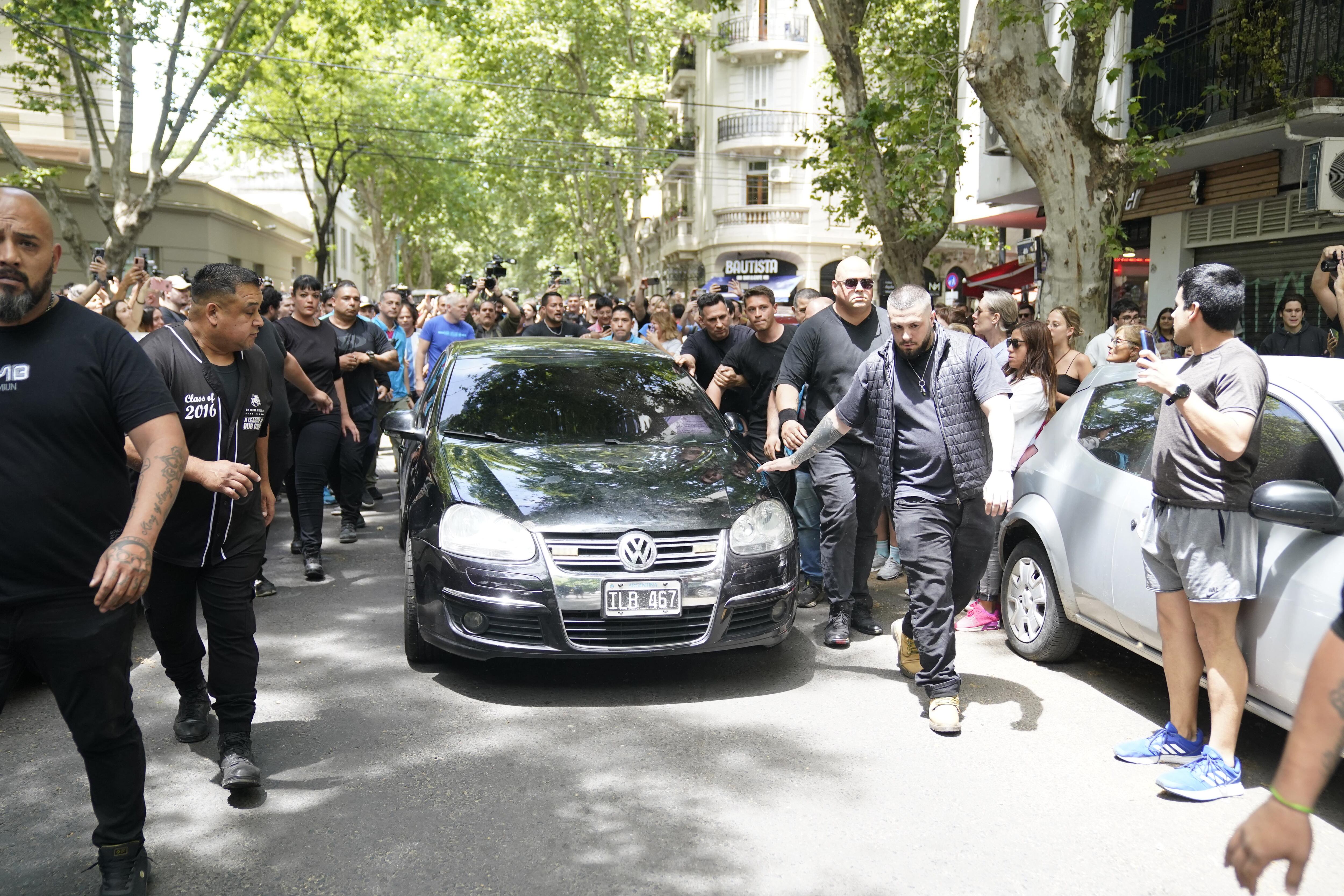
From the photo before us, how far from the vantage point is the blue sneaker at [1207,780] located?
4.00 meters

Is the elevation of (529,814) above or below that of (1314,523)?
below

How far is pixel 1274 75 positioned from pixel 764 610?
10236mm

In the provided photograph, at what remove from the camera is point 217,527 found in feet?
13.6

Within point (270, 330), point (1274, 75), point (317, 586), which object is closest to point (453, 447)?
point (270, 330)

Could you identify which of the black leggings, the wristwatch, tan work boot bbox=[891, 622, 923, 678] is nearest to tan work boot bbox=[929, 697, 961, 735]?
tan work boot bbox=[891, 622, 923, 678]

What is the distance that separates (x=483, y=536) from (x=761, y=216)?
39.0m

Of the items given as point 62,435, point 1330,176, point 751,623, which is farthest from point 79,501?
point 1330,176

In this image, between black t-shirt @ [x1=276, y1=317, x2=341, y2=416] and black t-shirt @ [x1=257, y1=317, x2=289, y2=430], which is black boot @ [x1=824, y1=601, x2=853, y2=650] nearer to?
black t-shirt @ [x1=257, y1=317, x2=289, y2=430]

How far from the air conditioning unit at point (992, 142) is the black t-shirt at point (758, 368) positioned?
411 inches

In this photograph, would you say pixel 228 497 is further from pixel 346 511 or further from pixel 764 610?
pixel 346 511

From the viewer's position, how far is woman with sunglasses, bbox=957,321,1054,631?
21.4ft

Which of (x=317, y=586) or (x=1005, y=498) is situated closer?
(x=1005, y=498)

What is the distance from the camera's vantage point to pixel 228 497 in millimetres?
4082

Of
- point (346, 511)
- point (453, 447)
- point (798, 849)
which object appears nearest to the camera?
point (798, 849)
